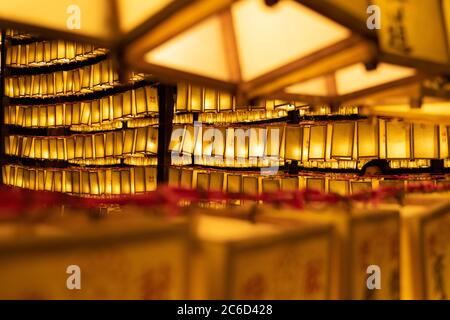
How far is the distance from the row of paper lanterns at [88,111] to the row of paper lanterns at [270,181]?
1357 millimetres

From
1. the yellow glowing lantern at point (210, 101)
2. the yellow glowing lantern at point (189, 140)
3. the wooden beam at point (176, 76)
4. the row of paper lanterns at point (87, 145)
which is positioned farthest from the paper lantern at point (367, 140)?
the wooden beam at point (176, 76)

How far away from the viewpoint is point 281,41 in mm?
2014

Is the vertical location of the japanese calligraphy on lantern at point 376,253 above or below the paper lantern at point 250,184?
below

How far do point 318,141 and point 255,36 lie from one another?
472cm

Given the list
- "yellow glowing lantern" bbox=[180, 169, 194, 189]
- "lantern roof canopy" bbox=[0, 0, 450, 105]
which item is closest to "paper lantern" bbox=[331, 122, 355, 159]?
"yellow glowing lantern" bbox=[180, 169, 194, 189]

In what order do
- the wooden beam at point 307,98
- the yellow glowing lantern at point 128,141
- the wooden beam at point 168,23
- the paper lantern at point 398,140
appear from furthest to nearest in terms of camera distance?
1. the yellow glowing lantern at point 128,141
2. the paper lantern at point 398,140
3. the wooden beam at point 307,98
4. the wooden beam at point 168,23

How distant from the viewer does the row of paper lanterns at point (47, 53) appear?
31.7ft

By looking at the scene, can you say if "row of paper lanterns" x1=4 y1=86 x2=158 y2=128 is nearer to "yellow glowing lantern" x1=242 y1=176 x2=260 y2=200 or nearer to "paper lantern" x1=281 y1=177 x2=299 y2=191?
"yellow glowing lantern" x1=242 y1=176 x2=260 y2=200

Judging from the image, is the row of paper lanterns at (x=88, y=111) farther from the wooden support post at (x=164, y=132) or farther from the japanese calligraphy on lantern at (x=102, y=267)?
the japanese calligraphy on lantern at (x=102, y=267)

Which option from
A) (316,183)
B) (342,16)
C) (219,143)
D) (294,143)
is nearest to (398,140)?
(316,183)

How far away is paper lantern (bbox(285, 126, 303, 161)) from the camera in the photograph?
7047 millimetres

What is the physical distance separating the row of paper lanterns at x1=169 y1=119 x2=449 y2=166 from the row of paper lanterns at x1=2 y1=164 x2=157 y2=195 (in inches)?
41.4

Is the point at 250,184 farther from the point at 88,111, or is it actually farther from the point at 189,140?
the point at 88,111

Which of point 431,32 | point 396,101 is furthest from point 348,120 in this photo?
point 431,32
